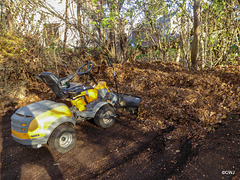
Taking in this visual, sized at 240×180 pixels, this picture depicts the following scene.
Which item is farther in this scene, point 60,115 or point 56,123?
point 60,115

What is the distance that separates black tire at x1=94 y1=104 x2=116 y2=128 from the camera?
148 inches

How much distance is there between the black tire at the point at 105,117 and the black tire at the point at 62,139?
715 millimetres

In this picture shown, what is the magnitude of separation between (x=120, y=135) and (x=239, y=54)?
5801mm

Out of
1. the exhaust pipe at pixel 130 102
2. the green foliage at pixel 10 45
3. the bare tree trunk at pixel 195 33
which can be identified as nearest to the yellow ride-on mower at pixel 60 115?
the exhaust pipe at pixel 130 102

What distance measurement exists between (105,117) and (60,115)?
1161 mm

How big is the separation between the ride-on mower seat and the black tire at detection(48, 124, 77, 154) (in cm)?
69

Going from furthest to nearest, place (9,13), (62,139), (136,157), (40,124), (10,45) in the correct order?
(9,13) → (10,45) → (62,139) → (136,157) → (40,124)

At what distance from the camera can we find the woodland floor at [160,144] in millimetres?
2588

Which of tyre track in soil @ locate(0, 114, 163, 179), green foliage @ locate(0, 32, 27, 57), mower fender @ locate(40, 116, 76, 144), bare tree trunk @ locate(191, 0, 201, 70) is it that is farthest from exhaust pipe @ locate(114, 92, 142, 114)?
green foliage @ locate(0, 32, 27, 57)

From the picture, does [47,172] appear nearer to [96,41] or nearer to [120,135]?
[120,135]

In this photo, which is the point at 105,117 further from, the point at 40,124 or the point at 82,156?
the point at 40,124

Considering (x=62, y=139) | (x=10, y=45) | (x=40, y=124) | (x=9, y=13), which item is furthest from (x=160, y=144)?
(x=9, y=13)

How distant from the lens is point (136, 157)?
9.62 ft

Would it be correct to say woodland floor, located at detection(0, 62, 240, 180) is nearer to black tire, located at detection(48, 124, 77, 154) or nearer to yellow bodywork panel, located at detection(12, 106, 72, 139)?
black tire, located at detection(48, 124, 77, 154)
